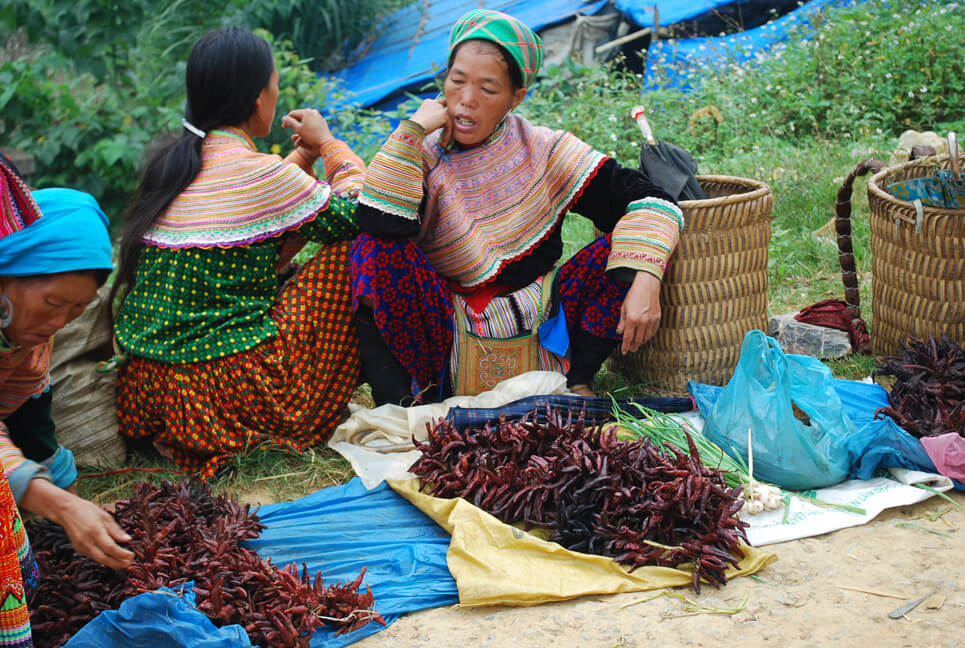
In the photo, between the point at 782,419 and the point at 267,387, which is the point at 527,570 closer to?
the point at 782,419

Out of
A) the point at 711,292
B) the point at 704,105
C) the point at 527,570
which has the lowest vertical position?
the point at 527,570

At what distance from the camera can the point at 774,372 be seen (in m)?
2.88

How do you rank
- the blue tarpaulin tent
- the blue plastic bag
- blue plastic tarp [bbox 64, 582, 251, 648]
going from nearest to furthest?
blue plastic tarp [bbox 64, 582, 251, 648]
the blue plastic bag
the blue tarpaulin tent

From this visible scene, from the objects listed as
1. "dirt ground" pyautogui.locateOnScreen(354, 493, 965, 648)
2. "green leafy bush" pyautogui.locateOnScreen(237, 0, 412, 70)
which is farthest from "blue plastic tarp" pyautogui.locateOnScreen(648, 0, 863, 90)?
"dirt ground" pyautogui.locateOnScreen(354, 493, 965, 648)

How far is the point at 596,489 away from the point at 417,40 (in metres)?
7.66

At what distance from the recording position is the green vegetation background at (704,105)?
18.7 feet

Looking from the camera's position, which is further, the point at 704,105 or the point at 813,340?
the point at 704,105

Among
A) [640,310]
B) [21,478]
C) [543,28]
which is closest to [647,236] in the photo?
[640,310]

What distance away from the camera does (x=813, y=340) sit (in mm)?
3936

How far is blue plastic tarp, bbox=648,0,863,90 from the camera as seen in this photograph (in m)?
7.57

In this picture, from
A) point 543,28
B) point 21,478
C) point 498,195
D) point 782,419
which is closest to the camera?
point 21,478

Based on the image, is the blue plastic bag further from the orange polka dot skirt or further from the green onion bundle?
the orange polka dot skirt

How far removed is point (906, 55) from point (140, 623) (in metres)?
6.26

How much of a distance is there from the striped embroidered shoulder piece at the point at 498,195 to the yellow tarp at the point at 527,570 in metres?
1.25
